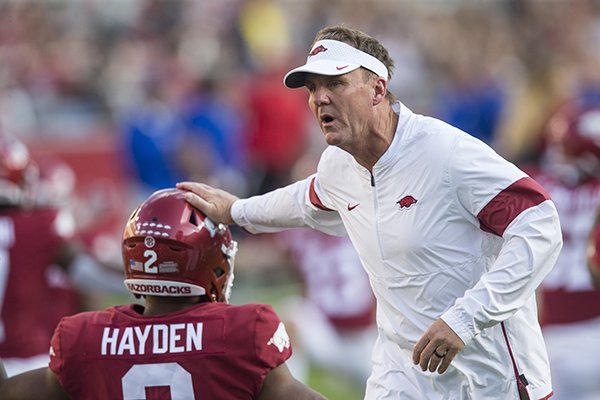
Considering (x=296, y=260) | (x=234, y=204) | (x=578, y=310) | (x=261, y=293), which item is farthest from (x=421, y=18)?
(x=234, y=204)

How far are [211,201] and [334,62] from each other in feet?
2.46

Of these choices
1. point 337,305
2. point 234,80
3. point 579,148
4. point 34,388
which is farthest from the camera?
point 234,80

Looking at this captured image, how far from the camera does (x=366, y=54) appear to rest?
4688mm

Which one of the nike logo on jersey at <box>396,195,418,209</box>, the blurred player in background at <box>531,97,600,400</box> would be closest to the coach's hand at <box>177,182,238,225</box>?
the nike logo on jersey at <box>396,195,418,209</box>

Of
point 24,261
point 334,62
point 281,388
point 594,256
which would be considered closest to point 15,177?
point 24,261

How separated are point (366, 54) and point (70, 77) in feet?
41.4

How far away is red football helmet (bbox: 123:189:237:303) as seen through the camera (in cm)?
446

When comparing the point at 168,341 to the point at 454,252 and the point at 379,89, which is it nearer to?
the point at 454,252

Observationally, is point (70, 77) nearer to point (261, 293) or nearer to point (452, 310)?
point (261, 293)

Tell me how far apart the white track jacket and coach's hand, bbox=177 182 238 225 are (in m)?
0.47

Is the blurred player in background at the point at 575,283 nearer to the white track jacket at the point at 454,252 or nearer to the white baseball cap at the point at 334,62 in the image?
the white track jacket at the point at 454,252

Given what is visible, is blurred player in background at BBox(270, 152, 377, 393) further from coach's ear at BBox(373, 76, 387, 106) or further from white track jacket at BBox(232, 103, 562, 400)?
coach's ear at BBox(373, 76, 387, 106)

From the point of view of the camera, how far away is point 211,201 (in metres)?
4.88

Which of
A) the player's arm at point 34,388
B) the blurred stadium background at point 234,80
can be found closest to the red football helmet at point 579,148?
the blurred stadium background at point 234,80
